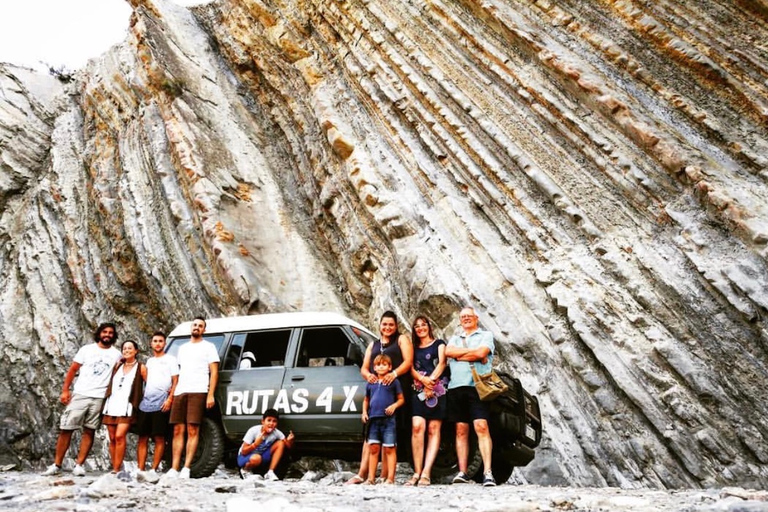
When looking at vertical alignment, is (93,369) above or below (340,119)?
below

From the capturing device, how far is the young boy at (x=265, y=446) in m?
5.96

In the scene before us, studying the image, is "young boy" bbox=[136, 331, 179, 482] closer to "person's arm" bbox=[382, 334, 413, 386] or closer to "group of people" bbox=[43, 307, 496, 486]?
"group of people" bbox=[43, 307, 496, 486]

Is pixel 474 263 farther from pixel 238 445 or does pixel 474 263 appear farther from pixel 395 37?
pixel 395 37

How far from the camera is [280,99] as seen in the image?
47.7ft

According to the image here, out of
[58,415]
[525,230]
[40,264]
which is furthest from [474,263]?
[40,264]

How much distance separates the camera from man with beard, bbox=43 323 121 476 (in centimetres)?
618

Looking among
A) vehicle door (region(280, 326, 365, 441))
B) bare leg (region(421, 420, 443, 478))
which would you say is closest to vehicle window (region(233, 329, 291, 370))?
vehicle door (region(280, 326, 365, 441))

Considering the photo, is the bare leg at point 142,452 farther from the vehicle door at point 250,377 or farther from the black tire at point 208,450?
the vehicle door at point 250,377

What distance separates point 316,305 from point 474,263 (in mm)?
3415

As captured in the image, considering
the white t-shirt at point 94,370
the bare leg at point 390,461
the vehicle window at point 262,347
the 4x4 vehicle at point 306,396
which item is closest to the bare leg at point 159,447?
the 4x4 vehicle at point 306,396

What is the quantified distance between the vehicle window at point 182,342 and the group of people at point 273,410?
0.27m

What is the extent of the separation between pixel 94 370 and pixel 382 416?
3087 millimetres

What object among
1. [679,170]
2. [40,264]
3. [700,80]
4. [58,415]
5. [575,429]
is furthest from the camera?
[40,264]

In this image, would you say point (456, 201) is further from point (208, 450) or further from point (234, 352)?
point (208, 450)
